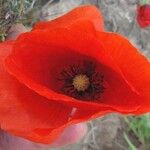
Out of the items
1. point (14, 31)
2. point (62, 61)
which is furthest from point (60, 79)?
point (14, 31)

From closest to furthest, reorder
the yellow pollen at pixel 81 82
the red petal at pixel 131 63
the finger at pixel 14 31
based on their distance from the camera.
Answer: the red petal at pixel 131 63
the yellow pollen at pixel 81 82
the finger at pixel 14 31

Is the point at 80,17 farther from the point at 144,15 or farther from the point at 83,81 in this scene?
the point at 144,15

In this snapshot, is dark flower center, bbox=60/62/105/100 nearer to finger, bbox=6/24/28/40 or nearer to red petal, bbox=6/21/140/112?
red petal, bbox=6/21/140/112

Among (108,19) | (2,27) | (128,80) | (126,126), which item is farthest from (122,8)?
(128,80)

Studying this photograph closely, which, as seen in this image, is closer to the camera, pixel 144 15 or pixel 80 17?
pixel 80 17

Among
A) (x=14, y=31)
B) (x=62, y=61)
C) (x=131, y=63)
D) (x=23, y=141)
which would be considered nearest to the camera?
(x=131, y=63)

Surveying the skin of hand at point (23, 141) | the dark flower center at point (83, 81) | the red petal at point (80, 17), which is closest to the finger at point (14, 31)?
the skin of hand at point (23, 141)

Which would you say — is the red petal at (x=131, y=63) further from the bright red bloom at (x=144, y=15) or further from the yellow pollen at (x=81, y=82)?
the bright red bloom at (x=144, y=15)

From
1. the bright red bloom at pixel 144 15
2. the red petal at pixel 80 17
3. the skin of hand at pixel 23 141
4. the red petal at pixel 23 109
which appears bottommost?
the skin of hand at pixel 23 141

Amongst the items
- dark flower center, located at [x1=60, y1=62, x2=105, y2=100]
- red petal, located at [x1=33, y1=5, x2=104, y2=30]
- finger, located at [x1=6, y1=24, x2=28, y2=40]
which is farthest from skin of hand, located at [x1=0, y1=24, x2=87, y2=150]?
red petal, located at [x1=33, y1=5, x2=104, y2=30]
